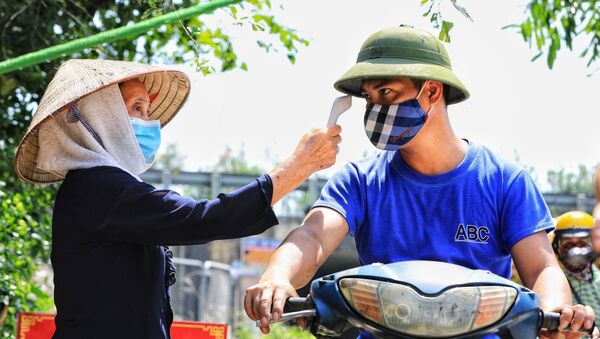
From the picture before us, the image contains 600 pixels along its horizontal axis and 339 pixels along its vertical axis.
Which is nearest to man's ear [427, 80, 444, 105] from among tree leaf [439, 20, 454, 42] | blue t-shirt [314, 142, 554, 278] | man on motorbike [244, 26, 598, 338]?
man on motorbike [244, 26, 598, 338]

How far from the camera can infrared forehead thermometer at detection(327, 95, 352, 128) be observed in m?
3.53

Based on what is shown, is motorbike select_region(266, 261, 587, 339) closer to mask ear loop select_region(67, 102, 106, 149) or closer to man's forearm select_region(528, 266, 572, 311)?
man's forearm select_region(528, 266, 572, 311)

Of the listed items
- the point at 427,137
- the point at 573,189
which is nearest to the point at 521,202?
the point at 427,137

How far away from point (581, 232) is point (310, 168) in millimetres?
4335

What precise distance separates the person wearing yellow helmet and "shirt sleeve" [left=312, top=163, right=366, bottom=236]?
3806 mm

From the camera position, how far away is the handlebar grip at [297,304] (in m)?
2.86

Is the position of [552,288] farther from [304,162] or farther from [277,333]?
[277,333]

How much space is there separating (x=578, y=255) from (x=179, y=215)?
14.9 feet

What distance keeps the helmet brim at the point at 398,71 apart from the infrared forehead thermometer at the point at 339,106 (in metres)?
0.06

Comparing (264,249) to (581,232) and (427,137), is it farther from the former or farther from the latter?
(427,137)

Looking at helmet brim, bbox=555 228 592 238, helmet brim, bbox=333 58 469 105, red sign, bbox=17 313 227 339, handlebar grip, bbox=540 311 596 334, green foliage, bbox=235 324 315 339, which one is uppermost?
helmet brim, bbox=333 58 469 105

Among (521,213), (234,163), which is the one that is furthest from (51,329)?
(234,163)

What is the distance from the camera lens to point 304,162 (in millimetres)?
3332

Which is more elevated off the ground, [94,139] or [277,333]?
[94,139]
